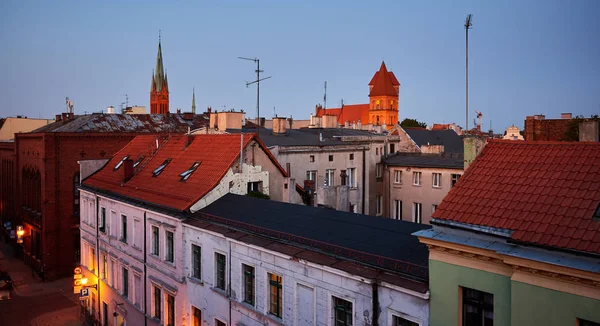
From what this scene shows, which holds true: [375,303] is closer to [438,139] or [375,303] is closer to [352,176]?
[352,176]

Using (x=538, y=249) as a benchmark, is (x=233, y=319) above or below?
below

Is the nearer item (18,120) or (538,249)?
(538,249)

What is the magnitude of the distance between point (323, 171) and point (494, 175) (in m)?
24.3

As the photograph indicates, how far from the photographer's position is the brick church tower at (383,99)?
5438 inches

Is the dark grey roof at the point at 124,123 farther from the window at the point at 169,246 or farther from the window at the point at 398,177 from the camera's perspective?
the window at the point at 169,246

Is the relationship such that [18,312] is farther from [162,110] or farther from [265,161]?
[162,110]

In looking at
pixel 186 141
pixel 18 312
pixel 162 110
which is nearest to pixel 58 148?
pixel 18 312

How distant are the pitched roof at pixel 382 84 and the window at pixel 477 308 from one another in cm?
12970

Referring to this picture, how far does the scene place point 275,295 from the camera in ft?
56.0

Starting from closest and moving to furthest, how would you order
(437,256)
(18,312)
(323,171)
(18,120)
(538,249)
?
(538,249), (437,256), (18,312), (323,171), (18,120)

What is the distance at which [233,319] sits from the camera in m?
19.0

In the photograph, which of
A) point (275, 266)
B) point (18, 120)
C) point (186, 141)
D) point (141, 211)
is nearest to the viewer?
point (275, 266)

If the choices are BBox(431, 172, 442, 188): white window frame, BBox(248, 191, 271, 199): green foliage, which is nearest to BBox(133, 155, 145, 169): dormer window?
BBox(248, 191, 271, 199): green foliage

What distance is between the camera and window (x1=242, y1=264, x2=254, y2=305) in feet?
59.6
